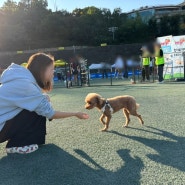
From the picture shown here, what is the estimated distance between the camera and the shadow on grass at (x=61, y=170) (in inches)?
110

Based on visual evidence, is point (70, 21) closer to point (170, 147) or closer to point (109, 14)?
point (109, 14)

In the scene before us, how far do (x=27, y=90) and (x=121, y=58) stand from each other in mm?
15650

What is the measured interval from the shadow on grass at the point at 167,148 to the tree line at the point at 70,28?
127 feet

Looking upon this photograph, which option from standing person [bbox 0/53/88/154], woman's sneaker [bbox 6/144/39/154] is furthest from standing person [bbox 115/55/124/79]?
woman's sneaker [bbox 6/144/39/154]

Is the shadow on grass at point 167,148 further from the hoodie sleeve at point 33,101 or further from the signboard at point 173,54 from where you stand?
the signboard at point 173,54

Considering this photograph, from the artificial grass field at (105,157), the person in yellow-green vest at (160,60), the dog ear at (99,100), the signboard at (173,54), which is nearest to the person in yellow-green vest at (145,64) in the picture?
the signboard at (173,54)

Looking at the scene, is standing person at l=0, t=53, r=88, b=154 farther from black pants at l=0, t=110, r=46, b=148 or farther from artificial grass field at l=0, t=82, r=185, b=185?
artificial grass field at l=0, t=82, r=185, b=185

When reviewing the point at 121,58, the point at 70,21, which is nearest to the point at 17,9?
the point at 70,21

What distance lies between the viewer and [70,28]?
5019 cm

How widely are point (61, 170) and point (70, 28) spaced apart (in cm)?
4836

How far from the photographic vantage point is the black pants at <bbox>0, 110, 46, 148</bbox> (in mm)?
3675

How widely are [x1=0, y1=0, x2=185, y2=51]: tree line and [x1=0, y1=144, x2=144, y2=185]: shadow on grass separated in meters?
39.7

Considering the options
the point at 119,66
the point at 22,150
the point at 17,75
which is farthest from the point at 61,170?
the point at 119,66

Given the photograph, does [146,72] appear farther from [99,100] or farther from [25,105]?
[25,105]
